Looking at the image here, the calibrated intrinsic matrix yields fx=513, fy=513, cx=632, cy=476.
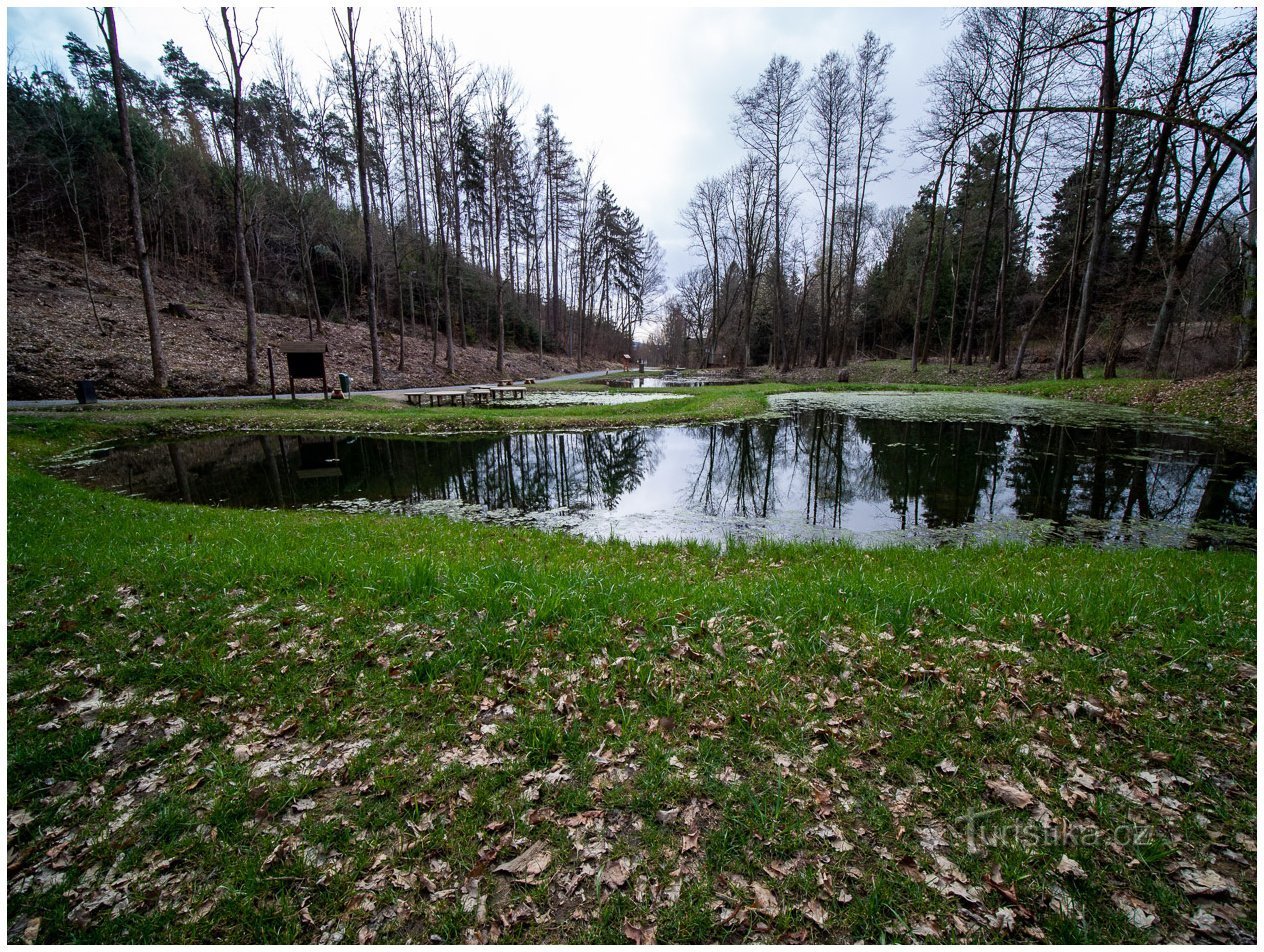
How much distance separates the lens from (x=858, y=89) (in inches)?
1192

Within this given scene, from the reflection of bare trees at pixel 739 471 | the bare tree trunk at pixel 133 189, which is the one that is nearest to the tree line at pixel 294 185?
the bare tree trunk at pixel 133 189

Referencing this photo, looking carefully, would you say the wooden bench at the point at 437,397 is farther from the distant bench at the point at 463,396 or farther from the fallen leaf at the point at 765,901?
the fallen leaf at the point at 765,901

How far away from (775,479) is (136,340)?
26.2m

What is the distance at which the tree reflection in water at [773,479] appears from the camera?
8.41 m

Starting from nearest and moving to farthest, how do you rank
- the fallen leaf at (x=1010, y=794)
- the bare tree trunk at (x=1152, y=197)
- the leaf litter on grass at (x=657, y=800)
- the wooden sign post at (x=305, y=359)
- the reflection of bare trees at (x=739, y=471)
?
the leaf litter on grass at (x=657, y=800), the fallen leaf at (x=1010, y=794), the reflection of bare trees at (x=739, y=471), the bare tree trunk at (x=1152, y=197), the wooden sign post at (x=305, y=359)

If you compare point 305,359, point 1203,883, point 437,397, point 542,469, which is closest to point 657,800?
point 1203,883

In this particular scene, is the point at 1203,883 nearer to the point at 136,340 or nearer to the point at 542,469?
the point at 542,469

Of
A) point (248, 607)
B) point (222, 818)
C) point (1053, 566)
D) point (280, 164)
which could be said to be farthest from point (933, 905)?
point (280, 164)

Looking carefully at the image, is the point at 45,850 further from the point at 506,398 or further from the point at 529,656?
the point at 506,398

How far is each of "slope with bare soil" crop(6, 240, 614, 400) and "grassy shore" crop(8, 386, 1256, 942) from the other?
17658mm

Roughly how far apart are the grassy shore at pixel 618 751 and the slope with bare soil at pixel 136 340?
1766 cm

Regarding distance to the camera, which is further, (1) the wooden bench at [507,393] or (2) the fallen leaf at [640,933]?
(1) the wooden bench at [507,393]

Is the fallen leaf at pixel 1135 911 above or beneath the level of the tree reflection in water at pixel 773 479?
beneath

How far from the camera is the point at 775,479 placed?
11.5 metres
